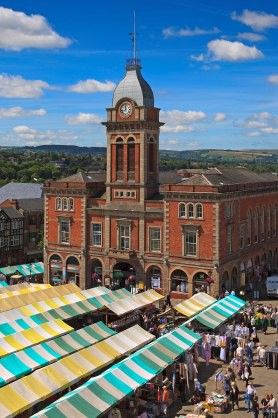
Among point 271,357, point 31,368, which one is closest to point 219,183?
point 271,357

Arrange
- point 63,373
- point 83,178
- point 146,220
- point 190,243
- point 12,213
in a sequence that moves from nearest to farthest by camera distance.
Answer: point 63,373 → point 190,243 → point 146,220 → point 83,178 → point 12,213

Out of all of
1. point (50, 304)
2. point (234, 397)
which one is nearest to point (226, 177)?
point (50, 304)

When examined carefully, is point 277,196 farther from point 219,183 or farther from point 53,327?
point 53,327

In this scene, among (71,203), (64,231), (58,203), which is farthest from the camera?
(58,203)

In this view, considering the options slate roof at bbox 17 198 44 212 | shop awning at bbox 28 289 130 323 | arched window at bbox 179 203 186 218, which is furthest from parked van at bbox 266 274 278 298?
slate roof at bbox 17 198 44 212

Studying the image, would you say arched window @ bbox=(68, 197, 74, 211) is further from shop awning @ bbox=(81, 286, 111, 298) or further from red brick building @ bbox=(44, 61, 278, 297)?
shop awning @ bbox=(81, 286, 111, 298)

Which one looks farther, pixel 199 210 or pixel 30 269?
pixel 30 269

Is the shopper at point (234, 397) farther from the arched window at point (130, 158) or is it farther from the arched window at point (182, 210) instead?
the arched window at point (130, 158)

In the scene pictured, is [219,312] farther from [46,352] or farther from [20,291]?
[20,291]
